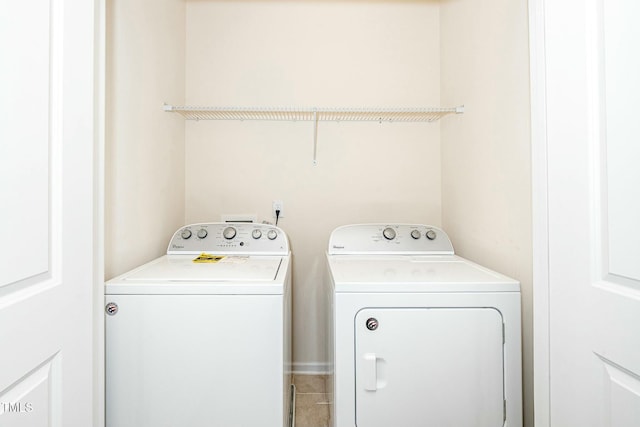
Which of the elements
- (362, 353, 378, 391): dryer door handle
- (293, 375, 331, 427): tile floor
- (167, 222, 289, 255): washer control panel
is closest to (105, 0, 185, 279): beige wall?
(167, 222, 289, 255): washer control panel

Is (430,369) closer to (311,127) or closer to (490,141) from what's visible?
(490,141)

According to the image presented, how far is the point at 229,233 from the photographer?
1.69 m

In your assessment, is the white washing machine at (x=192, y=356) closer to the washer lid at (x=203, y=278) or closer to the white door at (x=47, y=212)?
the washer lid at (x=203, y=278)

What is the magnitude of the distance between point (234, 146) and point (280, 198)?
499 mm

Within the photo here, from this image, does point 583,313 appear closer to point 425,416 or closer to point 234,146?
point 425,416

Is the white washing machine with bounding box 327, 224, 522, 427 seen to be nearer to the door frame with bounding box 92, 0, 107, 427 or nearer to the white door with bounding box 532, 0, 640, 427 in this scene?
the white door with bounding box 532, 0, 640, 427

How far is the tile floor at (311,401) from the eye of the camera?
1576 millimetres

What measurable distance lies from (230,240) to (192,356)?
2.51 feet

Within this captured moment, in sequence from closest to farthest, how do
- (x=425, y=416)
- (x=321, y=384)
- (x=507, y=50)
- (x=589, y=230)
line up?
(x=589, y=230) < (x=425, y=416) < (x=507, y=50) < (x=321, y=384)

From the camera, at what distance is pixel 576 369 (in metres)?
0.83

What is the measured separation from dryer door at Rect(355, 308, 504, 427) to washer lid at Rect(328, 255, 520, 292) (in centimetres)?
9

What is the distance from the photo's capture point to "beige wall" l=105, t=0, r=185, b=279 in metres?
1.20

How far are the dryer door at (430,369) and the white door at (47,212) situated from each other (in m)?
0.90

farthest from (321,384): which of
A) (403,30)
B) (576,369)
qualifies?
(403,30)
